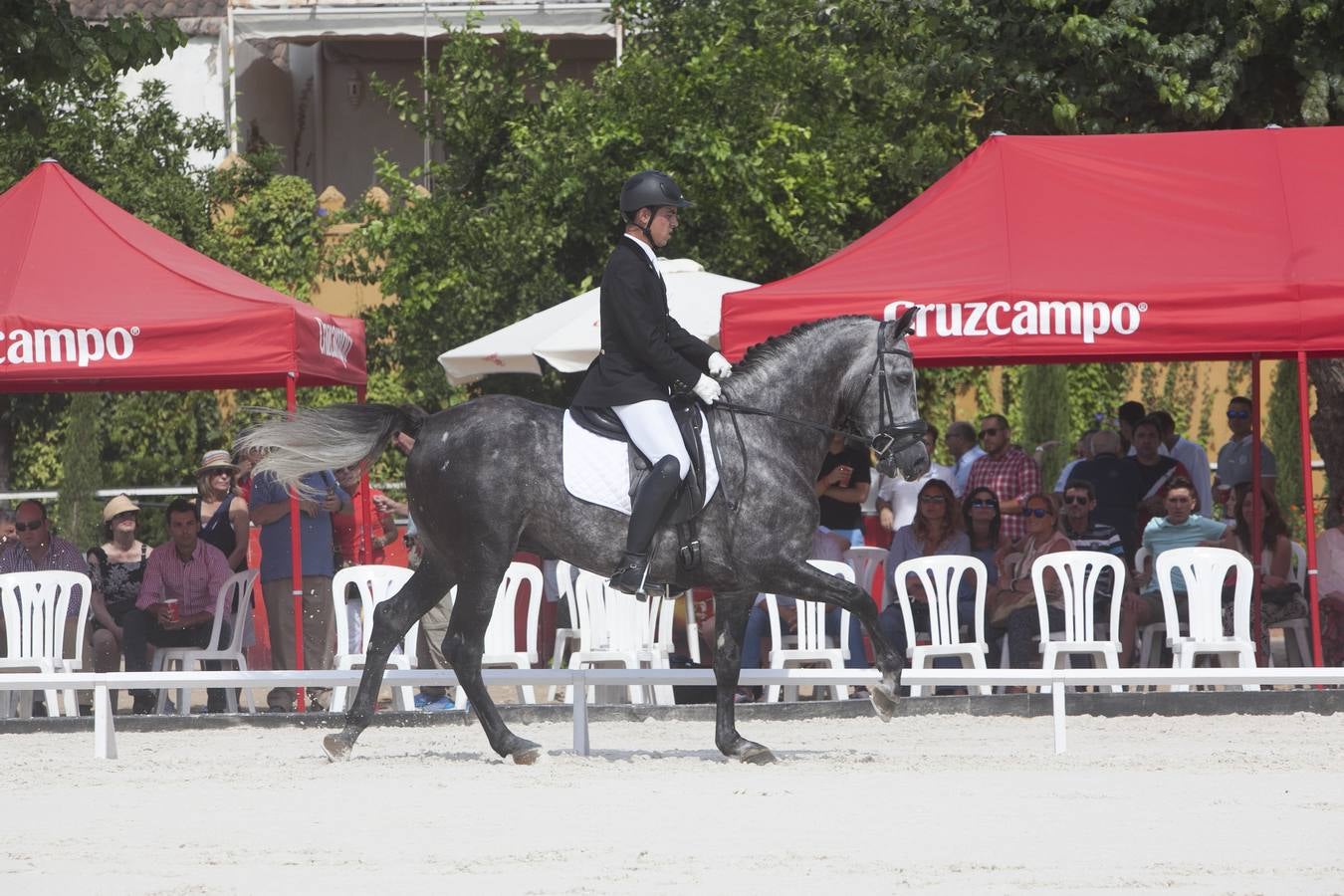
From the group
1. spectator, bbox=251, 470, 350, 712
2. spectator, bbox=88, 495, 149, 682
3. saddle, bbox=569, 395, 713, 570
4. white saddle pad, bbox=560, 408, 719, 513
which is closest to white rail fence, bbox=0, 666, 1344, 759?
saddle, bbox=569, 395, 713, 570

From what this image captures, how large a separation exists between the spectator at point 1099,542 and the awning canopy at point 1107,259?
1152 mm

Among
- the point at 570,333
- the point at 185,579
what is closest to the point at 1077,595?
the point at 570,333

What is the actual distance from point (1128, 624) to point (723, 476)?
439 cm

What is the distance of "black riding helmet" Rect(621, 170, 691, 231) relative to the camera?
8.53m

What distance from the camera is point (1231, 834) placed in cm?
643

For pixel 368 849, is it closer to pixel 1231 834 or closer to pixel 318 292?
pixel 1231 834

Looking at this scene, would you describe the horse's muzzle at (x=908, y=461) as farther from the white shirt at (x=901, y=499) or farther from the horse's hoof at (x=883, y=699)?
the white shirt at (x=901, y=499)

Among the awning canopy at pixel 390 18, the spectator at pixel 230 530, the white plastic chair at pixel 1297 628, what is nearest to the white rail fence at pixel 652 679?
the white plastic chair at pixel 1297 628

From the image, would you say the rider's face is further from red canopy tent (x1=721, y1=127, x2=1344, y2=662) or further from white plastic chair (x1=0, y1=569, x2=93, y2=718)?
white plastic chair (x1=0, y1=569, x2=93, y2=718)

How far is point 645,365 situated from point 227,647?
522cm

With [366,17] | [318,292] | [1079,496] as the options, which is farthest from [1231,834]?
[366,17]

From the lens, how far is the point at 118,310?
11.5 m

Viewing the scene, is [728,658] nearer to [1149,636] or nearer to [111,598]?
[1149,636]

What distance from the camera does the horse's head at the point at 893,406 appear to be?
8648mm
